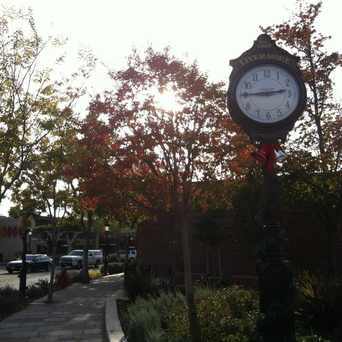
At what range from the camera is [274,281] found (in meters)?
4.69

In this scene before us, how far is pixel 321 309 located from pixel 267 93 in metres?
4.48

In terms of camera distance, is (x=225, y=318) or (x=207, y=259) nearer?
(x=225, y=318)

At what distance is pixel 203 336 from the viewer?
761 cm

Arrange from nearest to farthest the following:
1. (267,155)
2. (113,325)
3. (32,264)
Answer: (267,155) < (113,325) < (32,264)

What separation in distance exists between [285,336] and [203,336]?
10.3ft

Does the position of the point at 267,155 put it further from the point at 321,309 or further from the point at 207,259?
the point at 207,259

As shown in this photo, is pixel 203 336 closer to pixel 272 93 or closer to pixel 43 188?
pixel 272 93

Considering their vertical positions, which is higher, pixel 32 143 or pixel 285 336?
pixel 32 143

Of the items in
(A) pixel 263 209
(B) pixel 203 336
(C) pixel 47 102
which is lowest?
(B) pixel 203 336

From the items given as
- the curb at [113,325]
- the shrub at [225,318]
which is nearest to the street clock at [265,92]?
the shrub at [225,318]

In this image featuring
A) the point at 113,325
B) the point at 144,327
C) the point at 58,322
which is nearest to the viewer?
the point at 144,327

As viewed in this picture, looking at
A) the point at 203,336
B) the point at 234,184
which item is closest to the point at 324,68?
the point at 234,184

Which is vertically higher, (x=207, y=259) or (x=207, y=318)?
(x=207, y=259)

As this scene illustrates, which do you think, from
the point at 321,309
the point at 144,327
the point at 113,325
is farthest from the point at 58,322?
the point at 321,309
